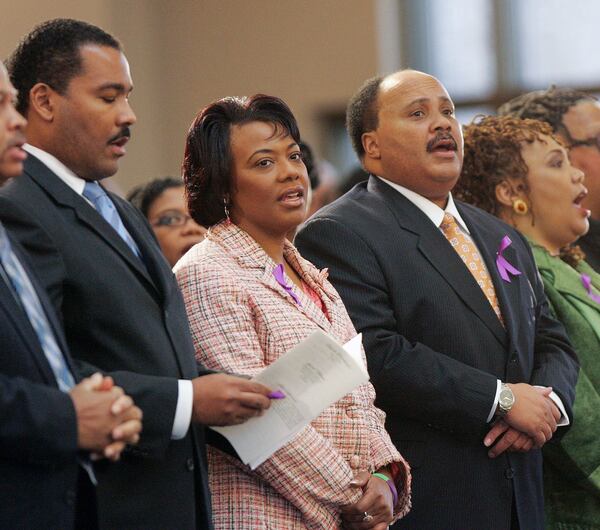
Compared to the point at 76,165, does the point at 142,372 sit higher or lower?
lower

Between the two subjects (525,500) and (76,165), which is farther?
(525,500)

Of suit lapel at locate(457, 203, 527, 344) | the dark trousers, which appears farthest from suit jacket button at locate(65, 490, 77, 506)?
suit lapel at locate(457, 203, 527, 344)

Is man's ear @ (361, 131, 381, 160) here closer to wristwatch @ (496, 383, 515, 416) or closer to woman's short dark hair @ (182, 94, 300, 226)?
woman's short dark hair @ (182, 94, 300, 226)

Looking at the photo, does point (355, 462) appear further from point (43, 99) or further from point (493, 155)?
point (493, 155)

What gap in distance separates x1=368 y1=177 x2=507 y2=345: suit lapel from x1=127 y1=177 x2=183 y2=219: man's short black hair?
1252mm

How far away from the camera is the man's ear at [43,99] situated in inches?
96.1

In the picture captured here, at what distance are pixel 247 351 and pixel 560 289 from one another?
144 cm

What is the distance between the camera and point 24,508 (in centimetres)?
206

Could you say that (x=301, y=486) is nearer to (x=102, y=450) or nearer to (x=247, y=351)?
(x=247, y=351)

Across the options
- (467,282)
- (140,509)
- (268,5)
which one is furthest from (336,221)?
(268,5)

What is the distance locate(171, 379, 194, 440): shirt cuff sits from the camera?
226cm

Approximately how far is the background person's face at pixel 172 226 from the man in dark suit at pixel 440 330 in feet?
3.19

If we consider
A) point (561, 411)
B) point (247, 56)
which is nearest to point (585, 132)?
point (561, 411)

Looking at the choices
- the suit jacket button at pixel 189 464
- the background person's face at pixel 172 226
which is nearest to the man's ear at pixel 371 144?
the background person's face at pixel 172 226
